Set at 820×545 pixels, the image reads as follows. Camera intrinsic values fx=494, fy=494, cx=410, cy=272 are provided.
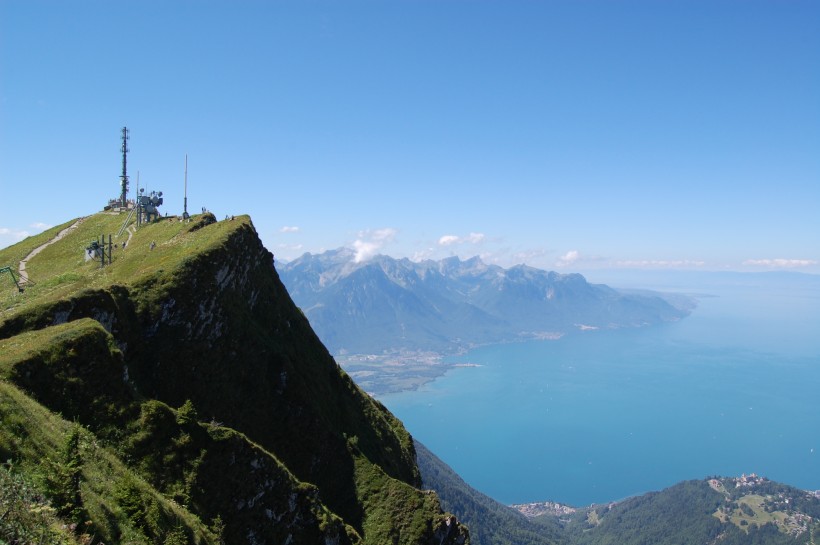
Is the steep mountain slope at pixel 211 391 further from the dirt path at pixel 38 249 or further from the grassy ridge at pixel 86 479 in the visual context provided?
the dirt path at pixel 38 249

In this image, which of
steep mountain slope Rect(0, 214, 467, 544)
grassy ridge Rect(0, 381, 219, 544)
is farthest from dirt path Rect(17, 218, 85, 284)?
grassy ridge Rect(0, 381, 219, 544)

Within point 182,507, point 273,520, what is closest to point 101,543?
point 182,507

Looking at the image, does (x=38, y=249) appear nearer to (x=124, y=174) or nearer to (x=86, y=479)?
(x=124, y=174)

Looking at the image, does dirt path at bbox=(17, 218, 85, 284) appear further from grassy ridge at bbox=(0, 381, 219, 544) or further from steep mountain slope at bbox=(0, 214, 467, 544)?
grassy ridge at bbox=(0, 381, 219, 544)

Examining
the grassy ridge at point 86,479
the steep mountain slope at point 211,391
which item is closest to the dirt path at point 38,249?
the steep mountain slope at point 211,391

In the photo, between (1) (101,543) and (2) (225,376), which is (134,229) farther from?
(1) (101,543)
